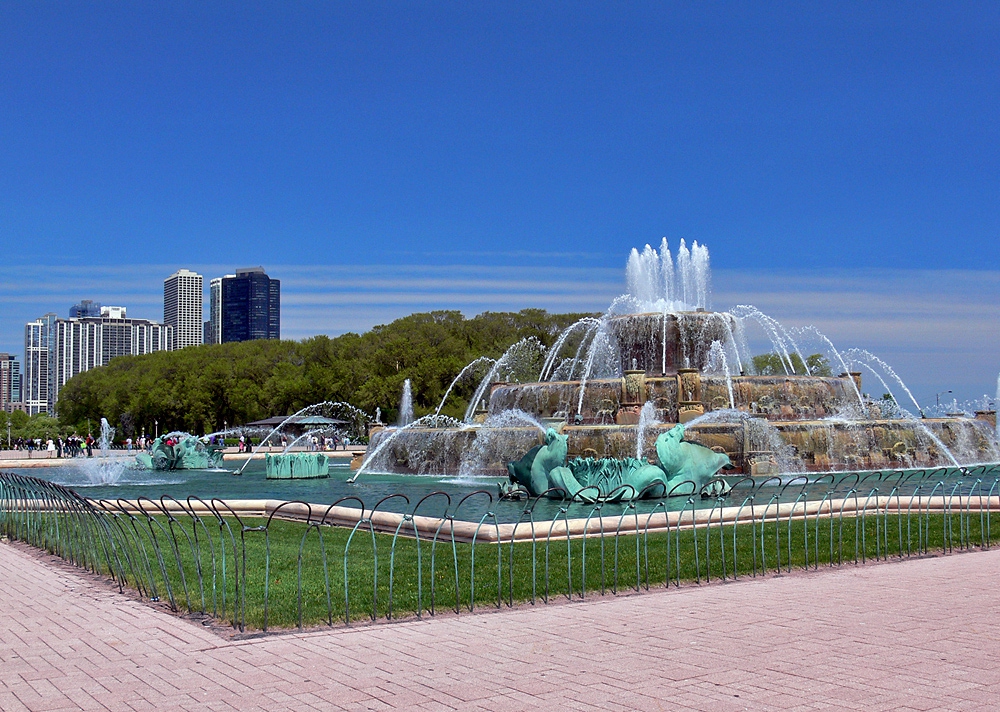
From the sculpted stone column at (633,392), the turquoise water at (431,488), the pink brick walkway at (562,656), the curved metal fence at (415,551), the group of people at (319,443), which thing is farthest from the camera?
the group of people at (319,443)

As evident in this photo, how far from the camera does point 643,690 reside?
635cm

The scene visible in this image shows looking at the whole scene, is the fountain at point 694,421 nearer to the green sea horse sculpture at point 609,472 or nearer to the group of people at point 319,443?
the green sea horse sculpture at point 609,472

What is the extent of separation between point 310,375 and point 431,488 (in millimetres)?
51285


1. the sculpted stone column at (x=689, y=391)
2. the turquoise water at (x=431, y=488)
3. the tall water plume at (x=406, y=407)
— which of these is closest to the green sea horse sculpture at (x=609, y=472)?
the turquoise water at (x=431, y=488)

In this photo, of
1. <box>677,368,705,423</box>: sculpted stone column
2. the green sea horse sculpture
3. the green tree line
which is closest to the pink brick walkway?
the green sea horse sculpture

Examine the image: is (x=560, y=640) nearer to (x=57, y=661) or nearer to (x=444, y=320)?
(x=57, y=661)

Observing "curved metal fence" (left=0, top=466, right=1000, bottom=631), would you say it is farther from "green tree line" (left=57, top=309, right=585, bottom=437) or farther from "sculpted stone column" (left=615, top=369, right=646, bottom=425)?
"green tree line" (left=57, top=309, right=585, bottom=437)

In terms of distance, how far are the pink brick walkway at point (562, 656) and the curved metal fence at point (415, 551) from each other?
54 centimetres

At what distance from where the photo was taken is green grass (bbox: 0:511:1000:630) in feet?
29.9

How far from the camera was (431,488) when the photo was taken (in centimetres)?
2456

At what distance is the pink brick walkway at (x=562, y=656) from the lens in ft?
20.3

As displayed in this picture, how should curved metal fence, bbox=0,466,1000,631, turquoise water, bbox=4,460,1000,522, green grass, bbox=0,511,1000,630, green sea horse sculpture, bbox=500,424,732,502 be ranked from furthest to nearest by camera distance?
green sea horse sculpture, bbox=500,424,732,502 → turquoise water, bbox=4,460,1000,522 → curved metal fence, bbox=0,466,1000,631 → green grass, bbox=0,511,1000,630

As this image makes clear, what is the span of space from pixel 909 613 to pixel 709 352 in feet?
96.4

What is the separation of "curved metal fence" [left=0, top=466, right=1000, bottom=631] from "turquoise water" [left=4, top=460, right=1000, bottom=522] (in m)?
0.91
